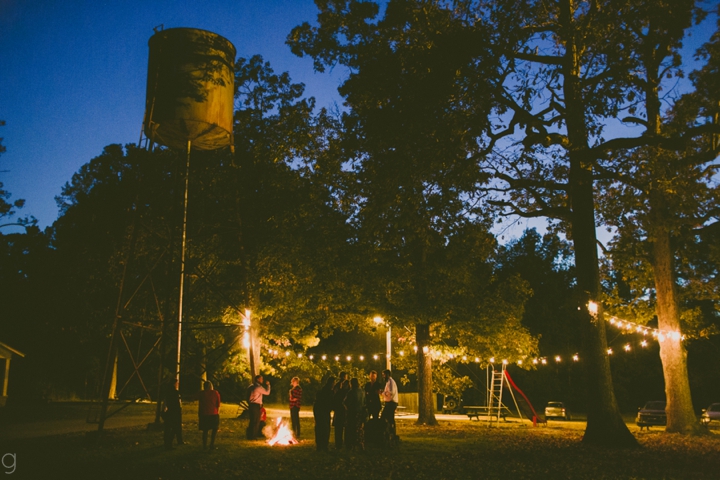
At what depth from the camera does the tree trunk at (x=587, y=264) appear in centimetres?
1440

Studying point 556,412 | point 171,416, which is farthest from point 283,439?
point 556,412

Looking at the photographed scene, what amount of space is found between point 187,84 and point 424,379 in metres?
14.7

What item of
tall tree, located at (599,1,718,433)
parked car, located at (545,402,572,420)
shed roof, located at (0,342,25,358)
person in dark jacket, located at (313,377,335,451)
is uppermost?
tall tree, located at (599,1,718,433)

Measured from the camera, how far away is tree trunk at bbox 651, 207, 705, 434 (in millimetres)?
20844

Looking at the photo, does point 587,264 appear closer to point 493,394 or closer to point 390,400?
point 390,400

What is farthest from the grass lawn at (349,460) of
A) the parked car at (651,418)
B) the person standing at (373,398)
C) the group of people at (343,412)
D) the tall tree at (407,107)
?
the parked car at (651,418)

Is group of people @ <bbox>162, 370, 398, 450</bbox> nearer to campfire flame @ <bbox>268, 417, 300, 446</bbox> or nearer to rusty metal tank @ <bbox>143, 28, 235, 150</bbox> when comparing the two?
campfire flame @ <bbox>268, 417, 300, 446</bbox>

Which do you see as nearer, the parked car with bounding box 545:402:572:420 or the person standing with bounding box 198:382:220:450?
the person standing with bounding box 198:382:220:450

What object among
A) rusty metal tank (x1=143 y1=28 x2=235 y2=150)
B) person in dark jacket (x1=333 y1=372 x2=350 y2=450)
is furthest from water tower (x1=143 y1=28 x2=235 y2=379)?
person in dark jacket (x1=333 y1=372 x2=350 y2=450)

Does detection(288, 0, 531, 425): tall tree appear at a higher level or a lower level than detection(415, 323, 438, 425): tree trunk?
higher

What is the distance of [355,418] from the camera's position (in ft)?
49.0

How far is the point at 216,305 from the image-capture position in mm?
27359

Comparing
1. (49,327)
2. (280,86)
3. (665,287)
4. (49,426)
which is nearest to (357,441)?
(49,426)

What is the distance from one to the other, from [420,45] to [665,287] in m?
14.0
